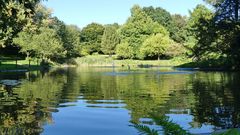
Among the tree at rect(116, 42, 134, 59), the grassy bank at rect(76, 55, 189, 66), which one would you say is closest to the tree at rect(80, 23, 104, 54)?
the grassy bank at rect(76, 55, 189, 66)

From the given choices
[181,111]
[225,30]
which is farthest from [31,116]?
[225,30]

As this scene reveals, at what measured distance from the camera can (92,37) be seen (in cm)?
12169

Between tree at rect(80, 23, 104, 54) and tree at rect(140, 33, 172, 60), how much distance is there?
93.8 feet

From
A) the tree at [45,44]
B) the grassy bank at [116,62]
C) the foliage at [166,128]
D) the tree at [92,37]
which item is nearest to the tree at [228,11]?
the foliage at [166,128]

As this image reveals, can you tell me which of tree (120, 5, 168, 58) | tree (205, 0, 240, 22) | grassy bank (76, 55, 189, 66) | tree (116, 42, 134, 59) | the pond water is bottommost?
the pond water

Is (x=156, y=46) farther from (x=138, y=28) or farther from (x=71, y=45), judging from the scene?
(x=71, y=45)

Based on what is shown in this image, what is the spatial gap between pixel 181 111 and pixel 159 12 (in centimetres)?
10653

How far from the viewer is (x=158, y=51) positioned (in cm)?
9156

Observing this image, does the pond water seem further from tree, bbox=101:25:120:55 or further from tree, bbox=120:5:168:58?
tree, bbox=101:25:120:55

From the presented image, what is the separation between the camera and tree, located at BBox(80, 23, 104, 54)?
118688 millimetres

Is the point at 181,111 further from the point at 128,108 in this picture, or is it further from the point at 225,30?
the point at 225,30

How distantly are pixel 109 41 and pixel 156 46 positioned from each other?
2405cm

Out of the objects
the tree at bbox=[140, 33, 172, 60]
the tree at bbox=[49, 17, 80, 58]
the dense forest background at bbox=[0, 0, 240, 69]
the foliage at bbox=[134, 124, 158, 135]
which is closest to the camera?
the foliage at bbox=[134, 124, 158, 135]

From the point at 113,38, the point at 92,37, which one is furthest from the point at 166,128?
the point at 92,37
